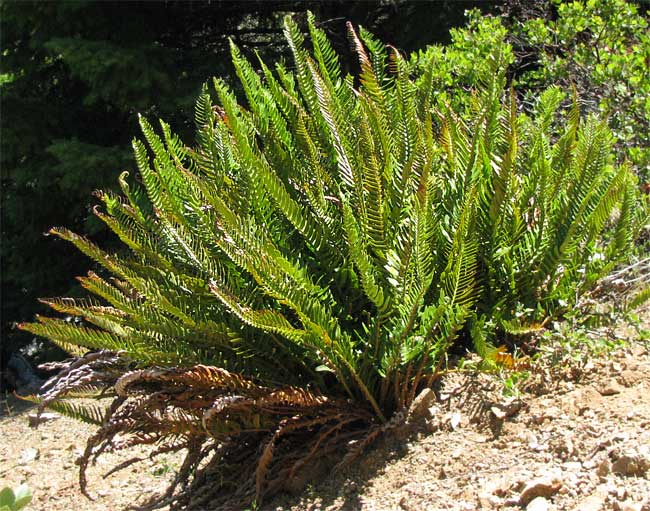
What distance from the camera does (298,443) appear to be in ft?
11.9

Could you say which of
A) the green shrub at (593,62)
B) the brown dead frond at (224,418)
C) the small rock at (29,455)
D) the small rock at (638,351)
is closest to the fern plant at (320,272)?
the brown dead frond at (224,418)

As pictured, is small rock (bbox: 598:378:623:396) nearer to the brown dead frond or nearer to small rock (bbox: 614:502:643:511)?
small rock (bbox: 614:502:643:511)

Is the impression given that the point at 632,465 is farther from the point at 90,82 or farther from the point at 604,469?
the point at 90,82

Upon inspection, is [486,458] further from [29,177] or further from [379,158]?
[29,177]

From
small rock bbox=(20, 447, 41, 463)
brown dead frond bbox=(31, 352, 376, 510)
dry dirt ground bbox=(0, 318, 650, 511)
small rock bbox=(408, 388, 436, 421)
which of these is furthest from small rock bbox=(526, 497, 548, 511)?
small rock bbox=(20, 447, 41, 463)

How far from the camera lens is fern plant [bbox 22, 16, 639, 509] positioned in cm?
322

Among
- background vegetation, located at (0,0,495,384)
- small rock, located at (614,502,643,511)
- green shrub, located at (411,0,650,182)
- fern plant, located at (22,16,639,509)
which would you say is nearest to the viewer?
small rock, located at (614,502,643,511)

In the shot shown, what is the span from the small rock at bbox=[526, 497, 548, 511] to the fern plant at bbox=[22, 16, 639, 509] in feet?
2.24

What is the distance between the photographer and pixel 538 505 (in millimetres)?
2674

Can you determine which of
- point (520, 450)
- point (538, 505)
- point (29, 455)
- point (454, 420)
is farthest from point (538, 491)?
point (29, 455)

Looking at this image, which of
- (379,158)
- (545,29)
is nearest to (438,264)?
(379,158)

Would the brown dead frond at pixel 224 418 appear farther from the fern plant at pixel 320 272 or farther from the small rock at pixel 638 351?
the small rock at pixel 638 351

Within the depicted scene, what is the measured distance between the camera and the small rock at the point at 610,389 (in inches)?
127

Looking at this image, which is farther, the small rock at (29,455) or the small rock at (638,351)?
the small rock at (29,455)
